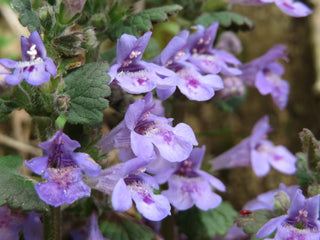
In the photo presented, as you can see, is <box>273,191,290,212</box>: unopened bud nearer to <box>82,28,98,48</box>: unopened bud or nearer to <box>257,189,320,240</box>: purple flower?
<box>257,189,320,240</box>: purple flower

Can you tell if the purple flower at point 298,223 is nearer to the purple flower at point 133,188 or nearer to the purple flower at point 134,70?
the purple flower at point 133,188

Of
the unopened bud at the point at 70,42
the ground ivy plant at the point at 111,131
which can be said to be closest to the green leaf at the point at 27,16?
the ground ivy plant at the point at 111,131

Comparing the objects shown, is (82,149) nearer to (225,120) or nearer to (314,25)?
(225,120)

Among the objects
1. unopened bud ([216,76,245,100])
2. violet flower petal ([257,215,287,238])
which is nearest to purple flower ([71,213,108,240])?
violet flower petal ([257,215,287,238])

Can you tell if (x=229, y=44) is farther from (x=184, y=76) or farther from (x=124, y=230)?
(x=124, y=230)

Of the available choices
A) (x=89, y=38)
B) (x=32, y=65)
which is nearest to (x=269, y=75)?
(x=89, y=38)
